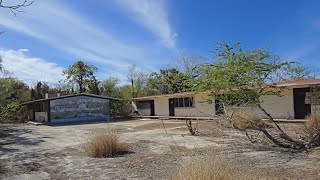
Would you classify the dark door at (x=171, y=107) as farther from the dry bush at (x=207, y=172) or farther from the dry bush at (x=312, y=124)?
the dry bush at (x=207, y=172)

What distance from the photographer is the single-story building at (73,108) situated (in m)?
34.7

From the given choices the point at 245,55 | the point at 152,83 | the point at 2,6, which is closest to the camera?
the point at 2,6

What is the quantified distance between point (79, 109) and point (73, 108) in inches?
27.0

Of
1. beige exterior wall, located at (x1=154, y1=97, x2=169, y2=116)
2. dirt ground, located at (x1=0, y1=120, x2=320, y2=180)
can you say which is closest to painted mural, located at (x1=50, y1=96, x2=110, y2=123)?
beige exterior wall, located at (x1=154, y1=97, x2=169, y2=116)

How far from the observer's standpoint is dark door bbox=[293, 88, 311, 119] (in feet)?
68.1

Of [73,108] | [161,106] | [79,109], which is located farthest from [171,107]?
[73,108]

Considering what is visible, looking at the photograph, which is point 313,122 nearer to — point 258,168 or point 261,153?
point 261,153

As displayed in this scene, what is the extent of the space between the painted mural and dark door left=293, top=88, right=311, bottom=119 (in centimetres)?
2028

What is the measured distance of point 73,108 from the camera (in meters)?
35.8

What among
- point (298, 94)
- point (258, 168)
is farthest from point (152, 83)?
point (258, 168)

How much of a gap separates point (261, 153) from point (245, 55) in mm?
3604

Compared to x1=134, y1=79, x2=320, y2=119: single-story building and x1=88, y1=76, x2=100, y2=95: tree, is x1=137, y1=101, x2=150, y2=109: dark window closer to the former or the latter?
x1=134, y1=79, x2=320, y2=119: single-story building

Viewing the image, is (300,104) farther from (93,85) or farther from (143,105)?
(93,85)

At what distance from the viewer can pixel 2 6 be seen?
4.54 metres
